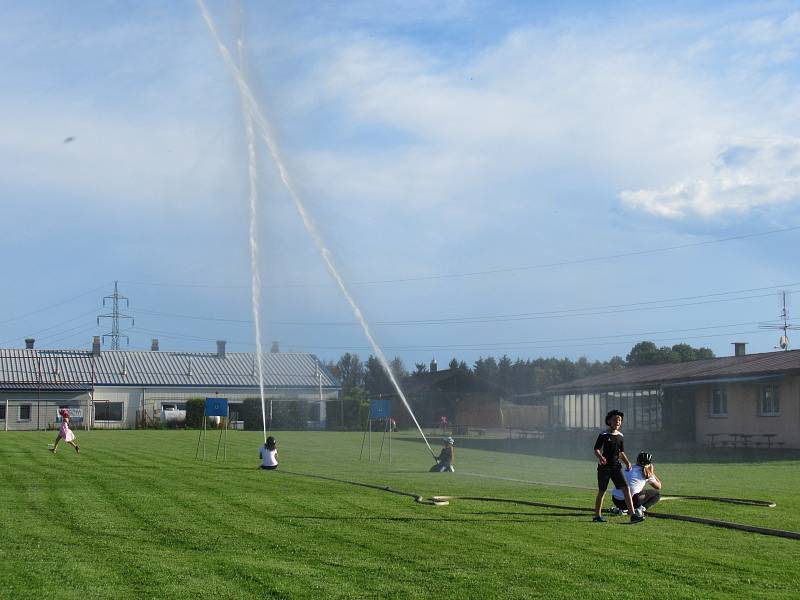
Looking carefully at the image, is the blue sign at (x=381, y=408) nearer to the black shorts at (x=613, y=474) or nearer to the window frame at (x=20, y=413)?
the black shorts at (x=613, y=474)

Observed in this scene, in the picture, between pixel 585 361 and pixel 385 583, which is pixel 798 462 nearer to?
pixel 385 583

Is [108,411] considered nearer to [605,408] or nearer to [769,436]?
[605,408]

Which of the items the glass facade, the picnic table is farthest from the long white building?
the picnic table

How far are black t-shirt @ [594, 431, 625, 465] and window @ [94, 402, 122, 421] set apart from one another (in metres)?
75.6

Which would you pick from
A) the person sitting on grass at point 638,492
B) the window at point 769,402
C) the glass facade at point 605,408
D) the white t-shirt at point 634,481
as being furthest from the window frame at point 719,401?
the white t-shirt at point 634,481

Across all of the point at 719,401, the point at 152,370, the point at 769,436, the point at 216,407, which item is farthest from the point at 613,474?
the point at 152,370

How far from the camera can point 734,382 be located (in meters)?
51.0

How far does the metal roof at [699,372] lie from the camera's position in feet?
160

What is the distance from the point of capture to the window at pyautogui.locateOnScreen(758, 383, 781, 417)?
4822 centimetres

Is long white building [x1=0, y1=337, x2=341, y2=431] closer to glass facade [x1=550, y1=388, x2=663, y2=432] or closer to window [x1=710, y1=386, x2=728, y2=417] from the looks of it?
glass facade [x1=550, y1=388, x2=663, y2=432]

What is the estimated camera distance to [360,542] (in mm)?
14672

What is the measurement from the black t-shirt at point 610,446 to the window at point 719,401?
36853mm

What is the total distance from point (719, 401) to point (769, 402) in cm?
449

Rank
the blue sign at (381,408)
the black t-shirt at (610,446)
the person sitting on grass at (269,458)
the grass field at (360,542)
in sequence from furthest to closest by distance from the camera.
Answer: the blue sign at (381,408)
the person sitting on grass at (269,458)
the black t-shirt at (610,446)
the grass field at (360,542)
